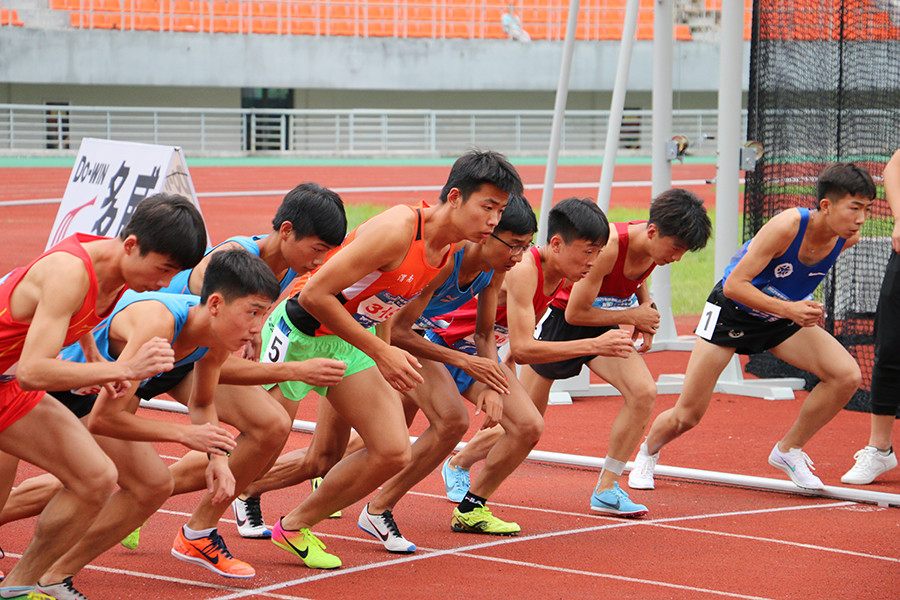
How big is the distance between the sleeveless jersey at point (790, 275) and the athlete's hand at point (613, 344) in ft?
4.14

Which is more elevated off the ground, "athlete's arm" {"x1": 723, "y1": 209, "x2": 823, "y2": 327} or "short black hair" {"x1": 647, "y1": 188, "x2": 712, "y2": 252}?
"short black hair" {"x1": 647, "y1": 188, "x2": 712, "y2": 252}

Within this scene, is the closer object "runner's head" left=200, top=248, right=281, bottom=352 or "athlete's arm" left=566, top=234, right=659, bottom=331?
"runner's head" left=200, top=248, right=281, bottom=352

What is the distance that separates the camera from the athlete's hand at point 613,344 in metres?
4.75

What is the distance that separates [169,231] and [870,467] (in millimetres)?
4285

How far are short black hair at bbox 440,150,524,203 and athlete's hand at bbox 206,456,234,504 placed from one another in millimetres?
1330

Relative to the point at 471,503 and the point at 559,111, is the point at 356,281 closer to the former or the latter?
the point at 471,503

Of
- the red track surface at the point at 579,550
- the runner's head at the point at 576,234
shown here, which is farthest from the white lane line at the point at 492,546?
the runner's head at the point at 576,234

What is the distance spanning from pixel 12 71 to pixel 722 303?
2509cm

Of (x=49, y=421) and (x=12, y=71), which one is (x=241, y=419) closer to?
(x=49, y=421)

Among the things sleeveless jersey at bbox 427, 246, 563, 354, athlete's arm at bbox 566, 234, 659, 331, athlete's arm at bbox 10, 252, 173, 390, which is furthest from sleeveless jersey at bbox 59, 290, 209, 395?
athlete's arm at bbox 566, 234, 659, 331

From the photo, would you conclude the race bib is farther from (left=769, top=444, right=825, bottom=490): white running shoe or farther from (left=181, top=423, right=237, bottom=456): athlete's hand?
(left=181, top=423, right=237, bottom=456): athlete's hand

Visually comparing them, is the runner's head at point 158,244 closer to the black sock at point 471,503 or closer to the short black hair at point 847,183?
the black sock at point 471,503

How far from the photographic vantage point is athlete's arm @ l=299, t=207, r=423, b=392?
4227mm

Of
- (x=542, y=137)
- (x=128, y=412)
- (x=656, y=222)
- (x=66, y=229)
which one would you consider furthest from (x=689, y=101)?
(x=128, y=412)
